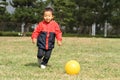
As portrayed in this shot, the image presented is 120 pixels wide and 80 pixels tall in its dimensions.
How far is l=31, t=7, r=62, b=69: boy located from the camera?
340 inches

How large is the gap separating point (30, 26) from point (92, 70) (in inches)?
1478

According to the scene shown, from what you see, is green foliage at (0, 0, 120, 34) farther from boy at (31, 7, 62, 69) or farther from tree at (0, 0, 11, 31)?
boy at (31, 7, 62, 69)

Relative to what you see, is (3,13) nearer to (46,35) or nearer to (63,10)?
(63,10)

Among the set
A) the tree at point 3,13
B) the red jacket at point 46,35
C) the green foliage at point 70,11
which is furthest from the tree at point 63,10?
the red jacket at point 46,35

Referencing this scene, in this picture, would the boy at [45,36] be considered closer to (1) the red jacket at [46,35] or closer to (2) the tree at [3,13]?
(1) the red jacket at [46,35]

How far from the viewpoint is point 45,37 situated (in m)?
8.67

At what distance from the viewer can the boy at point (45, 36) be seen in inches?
340

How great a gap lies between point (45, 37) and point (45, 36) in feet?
0.07

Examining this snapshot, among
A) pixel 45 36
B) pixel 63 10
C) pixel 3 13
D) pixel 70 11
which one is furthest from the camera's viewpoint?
pixel 70 11

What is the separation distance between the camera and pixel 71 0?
140 feet

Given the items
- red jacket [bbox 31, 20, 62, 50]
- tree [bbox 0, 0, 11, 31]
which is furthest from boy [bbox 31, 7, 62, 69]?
tree [bbox 0, 0, 11, 31]

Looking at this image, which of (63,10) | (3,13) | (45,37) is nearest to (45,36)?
(45,37)

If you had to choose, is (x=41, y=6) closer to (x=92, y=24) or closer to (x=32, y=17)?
(x=32, y=17)

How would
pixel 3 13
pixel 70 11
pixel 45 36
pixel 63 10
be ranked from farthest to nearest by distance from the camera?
pixel 70 11
pixel 63 10
pixel 3 13
pixel 45 36
